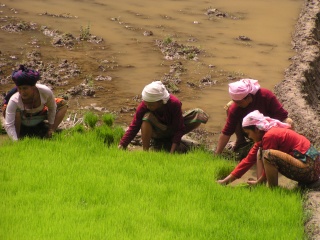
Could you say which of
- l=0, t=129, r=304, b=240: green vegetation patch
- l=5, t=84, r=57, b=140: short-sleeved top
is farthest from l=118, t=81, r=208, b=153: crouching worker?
l=5, t=84, r=57, b=140: short-sleeved top

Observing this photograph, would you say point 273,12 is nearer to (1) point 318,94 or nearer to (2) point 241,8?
(2) point 241,8

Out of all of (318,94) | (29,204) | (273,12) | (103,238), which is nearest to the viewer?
(103,238)

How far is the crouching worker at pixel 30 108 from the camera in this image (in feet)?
23.9

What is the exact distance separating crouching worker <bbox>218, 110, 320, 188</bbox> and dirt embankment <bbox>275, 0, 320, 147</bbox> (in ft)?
4.22

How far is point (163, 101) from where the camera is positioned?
7.21 m

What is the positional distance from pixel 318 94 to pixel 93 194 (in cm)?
523

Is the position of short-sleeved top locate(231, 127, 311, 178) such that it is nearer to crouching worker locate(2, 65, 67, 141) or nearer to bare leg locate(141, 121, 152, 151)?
bare leg locate(141, 121, 152, 151)

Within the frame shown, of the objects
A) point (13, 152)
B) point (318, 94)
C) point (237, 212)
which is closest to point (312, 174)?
point (237, 212)

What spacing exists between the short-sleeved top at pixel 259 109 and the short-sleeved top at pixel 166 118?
530 millimetres

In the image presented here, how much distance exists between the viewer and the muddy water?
10148 millimetres

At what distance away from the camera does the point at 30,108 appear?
25.1ft

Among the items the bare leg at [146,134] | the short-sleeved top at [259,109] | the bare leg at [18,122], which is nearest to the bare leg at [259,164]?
the short-sleeved top at [259,109]

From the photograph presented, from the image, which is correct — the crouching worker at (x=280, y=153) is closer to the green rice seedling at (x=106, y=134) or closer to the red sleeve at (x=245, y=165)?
the red sleeve at (x=245, y=165)

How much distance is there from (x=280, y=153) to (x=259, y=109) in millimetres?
1041
